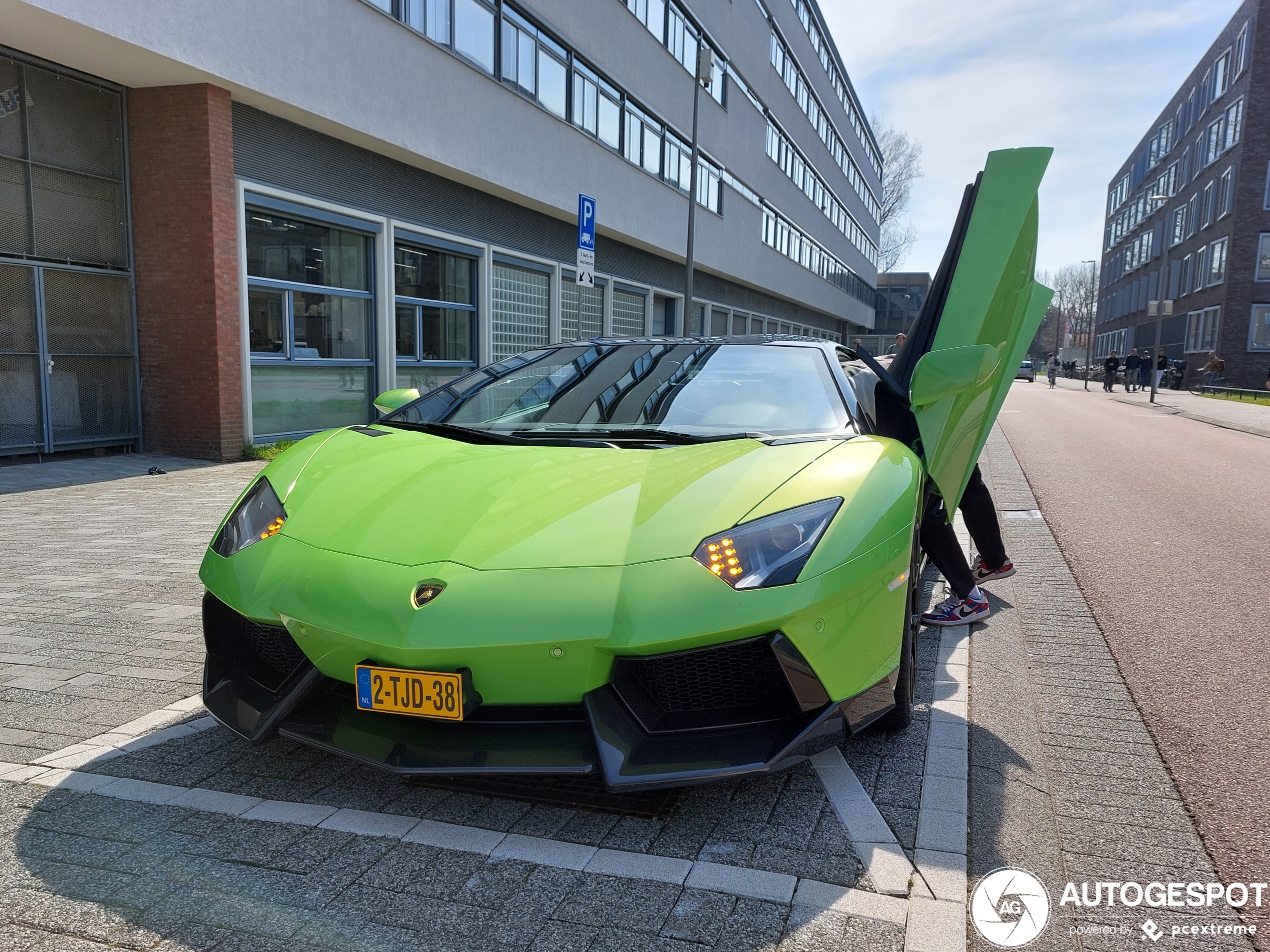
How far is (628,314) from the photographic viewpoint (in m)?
22.2

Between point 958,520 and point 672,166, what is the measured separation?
17091 mm

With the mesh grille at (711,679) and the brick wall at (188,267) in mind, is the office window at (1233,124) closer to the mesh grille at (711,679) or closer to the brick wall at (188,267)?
the brick wall at (188,267)

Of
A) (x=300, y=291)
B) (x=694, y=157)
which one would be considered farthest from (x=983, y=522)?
(x=694, y=157)

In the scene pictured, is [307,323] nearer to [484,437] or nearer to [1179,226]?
[484,437]

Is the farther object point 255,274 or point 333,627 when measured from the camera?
point 255,274

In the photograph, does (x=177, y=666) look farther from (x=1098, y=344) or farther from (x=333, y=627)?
(x=1098, y=344)

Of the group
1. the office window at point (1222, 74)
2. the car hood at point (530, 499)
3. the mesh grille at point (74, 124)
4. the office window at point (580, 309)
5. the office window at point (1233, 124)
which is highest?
the office window at point (1222, 74)

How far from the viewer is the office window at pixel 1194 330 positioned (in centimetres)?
4391

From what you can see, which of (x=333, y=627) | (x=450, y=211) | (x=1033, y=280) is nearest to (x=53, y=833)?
(x=333, y=627)

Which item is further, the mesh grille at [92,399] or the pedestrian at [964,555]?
the mesh grille at [92,399]

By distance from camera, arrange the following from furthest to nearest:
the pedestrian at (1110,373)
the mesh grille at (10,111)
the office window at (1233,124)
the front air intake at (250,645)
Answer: the pedestrian at (1110,373) < the office window at (1233,124) < the mesh grille at (10,111) < the front air intake at (250,645)

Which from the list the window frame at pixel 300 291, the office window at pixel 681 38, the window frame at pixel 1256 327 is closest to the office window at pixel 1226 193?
the window frame at pixel 1256 327

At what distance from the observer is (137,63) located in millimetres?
9078

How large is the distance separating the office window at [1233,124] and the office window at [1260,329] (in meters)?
7.50
